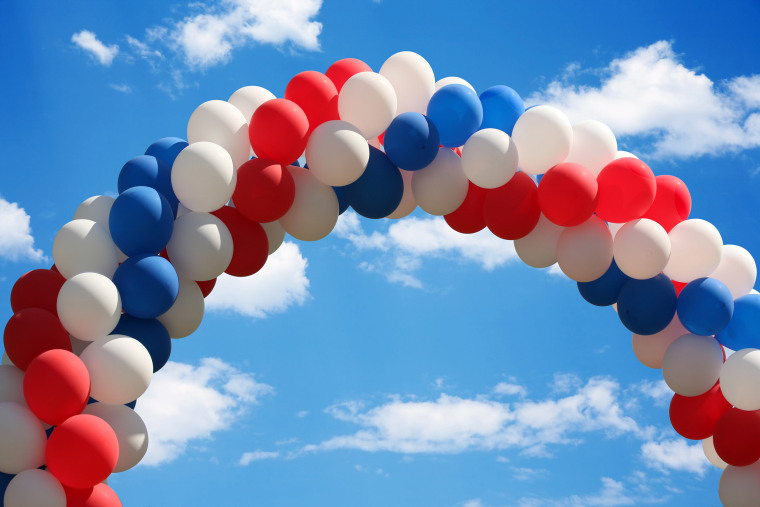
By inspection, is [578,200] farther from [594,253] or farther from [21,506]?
[21,506]

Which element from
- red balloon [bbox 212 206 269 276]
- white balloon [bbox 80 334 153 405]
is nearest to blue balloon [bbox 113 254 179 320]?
white balloon [bbox 80 334 153 405]

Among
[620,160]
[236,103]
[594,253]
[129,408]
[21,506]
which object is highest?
[236,103]

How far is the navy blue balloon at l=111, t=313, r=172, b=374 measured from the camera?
4938 millimetres

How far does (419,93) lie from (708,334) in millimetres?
2338

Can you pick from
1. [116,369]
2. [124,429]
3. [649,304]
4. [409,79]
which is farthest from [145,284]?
[649,304]

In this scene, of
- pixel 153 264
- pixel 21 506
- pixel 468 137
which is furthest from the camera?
pixel 468 137

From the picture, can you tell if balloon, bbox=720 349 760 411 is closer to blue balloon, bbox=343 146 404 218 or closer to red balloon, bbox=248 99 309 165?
blue balloon, bbox=343 146 404 218

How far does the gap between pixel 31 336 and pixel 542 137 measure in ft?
10.3

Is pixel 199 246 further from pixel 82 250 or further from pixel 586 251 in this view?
pixel 586 251

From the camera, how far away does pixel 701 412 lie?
18.1ft

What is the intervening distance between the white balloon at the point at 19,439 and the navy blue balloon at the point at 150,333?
67 cm

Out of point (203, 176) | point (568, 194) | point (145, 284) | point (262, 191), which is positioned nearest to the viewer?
point (145, 284)

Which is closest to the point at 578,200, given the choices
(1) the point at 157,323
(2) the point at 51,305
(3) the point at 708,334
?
(3) the point at 708,334

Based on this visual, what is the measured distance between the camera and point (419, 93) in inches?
222
